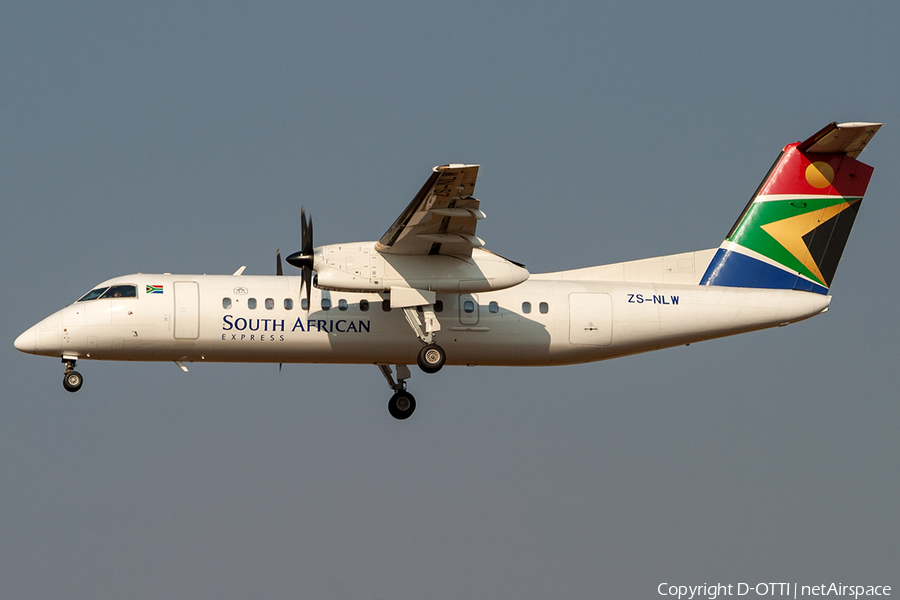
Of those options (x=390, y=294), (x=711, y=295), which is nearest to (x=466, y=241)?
(x=390, y=294)

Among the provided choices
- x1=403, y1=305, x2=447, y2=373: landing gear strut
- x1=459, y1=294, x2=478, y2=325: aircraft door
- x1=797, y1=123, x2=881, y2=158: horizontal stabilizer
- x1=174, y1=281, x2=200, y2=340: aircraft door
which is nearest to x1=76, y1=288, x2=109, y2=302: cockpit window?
x1=174, y1=281, x2=200, y2=340: aircraft door

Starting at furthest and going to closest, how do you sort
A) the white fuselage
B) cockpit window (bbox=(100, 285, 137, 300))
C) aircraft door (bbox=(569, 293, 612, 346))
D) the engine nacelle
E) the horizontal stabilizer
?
aircraft door (bbox=(569, 293, 612, 346))
the horizontal stabilizer
cockpit window (bbox=(100, 285, 137, 300))
the white fuselage
the engine nacelle

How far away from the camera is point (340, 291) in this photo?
2041cm

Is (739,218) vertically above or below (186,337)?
above

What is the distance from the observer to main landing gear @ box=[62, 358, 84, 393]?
840 inches

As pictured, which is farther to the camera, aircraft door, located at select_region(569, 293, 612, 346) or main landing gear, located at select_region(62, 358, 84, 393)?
aircraft door, located at select_region(569, 293, 612, 346)

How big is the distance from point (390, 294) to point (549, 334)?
3.30 metres

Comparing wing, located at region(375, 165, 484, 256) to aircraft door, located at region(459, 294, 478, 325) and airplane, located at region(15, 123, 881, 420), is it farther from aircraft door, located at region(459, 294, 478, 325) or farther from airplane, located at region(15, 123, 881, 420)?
aircraft door, located at region(459, 294, 478, 325)

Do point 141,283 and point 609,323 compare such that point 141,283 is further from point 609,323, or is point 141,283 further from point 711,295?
point 711,295

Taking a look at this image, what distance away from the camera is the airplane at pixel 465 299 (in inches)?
815

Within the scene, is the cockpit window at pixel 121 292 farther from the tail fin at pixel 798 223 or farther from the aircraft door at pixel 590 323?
the tail fin at pixel 798 223

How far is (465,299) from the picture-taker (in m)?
21.9

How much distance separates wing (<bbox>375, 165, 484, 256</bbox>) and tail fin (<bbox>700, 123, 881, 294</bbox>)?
219 inches

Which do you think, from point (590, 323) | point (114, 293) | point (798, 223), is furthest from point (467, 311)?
point (798, 223)
